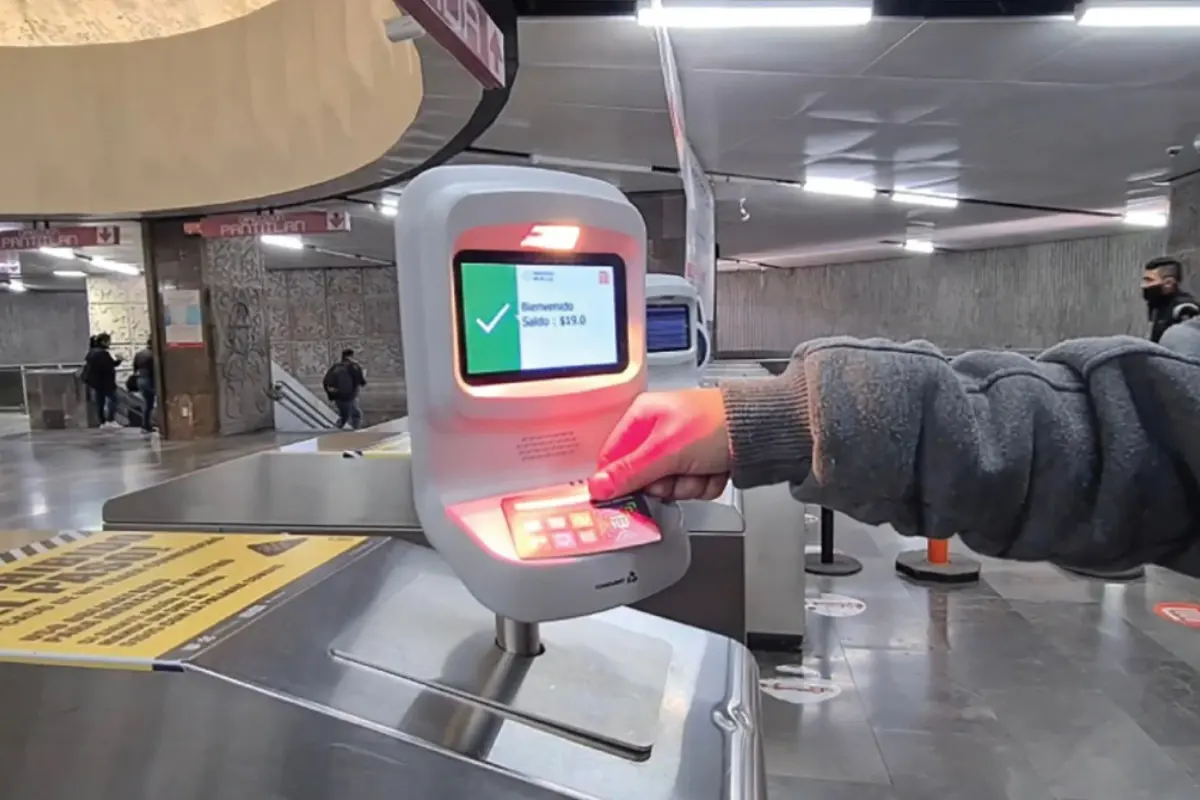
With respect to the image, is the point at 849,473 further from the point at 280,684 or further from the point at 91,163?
the point at 91,163

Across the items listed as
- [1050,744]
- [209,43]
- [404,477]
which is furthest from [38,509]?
[1050,744]

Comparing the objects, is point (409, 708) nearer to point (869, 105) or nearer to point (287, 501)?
point (287, 501)

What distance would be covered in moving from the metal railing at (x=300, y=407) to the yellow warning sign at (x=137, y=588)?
995cm

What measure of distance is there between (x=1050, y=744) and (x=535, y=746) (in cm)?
238

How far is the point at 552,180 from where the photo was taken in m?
0.90

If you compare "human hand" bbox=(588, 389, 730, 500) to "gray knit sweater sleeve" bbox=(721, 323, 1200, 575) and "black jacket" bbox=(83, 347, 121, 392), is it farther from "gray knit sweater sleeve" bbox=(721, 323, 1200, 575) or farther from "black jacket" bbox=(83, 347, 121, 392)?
"black jacket" bbox=(83, 347, 121, 392)

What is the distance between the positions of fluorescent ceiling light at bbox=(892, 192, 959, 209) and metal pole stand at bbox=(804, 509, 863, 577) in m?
5.37

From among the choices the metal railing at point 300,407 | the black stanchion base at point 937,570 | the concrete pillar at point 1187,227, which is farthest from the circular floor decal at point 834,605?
the metal railing at point 300,407

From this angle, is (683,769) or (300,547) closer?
(683,769)

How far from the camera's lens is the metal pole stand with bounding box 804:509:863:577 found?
14.3 ft

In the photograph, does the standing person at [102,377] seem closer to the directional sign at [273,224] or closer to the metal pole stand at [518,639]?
the directional sign at [273,224]

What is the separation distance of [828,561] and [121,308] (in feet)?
49.2

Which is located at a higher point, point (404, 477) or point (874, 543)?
point (404, 477)

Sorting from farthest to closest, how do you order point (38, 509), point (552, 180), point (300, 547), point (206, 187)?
1. point (206, 187)
2. point (38, 509)
3. point (300, 547)
4. point (552, 180)
